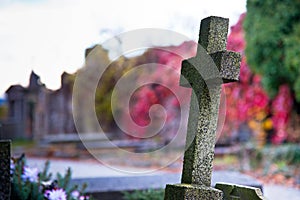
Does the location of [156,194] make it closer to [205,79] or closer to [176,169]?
[205,79]

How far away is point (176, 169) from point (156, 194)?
702 centimetres

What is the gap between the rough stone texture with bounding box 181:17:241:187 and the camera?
1985 mm

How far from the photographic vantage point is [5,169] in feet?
8.57

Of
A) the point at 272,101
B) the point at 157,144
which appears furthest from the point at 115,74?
the point at 272,101

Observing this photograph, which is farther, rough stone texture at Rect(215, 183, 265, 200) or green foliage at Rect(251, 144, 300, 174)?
green foliage at Rect(251, 144, 300, 174)

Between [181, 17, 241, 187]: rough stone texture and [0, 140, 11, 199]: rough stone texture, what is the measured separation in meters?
1.06

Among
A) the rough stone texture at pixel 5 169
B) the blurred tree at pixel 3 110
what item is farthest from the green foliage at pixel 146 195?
the blurred tree at pixel 3 110

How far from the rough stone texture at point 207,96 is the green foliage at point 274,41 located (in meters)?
6.65

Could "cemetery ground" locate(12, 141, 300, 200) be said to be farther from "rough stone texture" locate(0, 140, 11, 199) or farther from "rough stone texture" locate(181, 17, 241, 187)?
"rough stone texture" locate(181, 17, 241, 187)

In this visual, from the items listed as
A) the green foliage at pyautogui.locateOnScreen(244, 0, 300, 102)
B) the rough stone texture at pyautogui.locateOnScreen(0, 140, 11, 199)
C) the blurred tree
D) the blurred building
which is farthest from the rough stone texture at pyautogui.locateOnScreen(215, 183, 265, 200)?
the blurred tree

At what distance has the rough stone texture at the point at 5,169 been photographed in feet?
8.48

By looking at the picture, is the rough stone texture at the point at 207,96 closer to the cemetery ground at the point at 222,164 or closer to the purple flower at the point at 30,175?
the purple flower at the point at 30,175

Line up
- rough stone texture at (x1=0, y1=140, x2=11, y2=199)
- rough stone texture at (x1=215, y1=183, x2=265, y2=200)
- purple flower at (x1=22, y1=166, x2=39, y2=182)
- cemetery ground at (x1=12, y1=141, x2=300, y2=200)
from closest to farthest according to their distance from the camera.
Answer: rough stone texture at (x1=215, y1=183, x2=265, y2=200) → rough stone texture at (x1=0, y1=140, x2=11, y2=199) → purple flower at (x1=22, y1=166, x2=39, y2=182) → cemetery ground at (x1=12, y1=141, x2=300, y2=200)

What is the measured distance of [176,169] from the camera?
11000 mm
